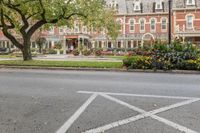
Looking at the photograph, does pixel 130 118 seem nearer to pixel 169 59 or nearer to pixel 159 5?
pixel 169 59

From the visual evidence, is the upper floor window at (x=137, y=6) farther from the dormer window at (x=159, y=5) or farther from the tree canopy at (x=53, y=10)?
the tree canopy at (x=53, y=10)

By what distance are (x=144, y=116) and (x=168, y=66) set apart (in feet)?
35.2

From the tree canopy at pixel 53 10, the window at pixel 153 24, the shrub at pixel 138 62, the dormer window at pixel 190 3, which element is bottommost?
the shrub at pixel 138 62

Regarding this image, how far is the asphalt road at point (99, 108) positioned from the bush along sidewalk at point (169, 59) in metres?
5.94

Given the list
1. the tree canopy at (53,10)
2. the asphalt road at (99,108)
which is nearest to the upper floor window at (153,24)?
the tree canopy at (53,10)

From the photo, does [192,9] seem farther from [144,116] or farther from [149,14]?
[144,116]

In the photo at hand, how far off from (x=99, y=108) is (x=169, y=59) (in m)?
10.6

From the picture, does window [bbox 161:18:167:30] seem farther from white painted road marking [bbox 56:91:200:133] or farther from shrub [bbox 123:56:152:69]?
white painted road marking [bbox 56:91:200:133]

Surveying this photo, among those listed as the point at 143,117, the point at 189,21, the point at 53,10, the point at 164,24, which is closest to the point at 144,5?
the point at 164,24

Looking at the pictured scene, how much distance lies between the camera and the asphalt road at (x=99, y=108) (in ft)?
18.7

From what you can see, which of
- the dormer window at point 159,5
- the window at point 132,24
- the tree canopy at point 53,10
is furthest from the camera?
the window at point 132,24

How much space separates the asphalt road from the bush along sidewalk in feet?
19.5

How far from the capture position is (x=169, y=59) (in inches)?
666

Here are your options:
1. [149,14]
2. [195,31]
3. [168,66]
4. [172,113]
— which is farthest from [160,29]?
[172,113]
